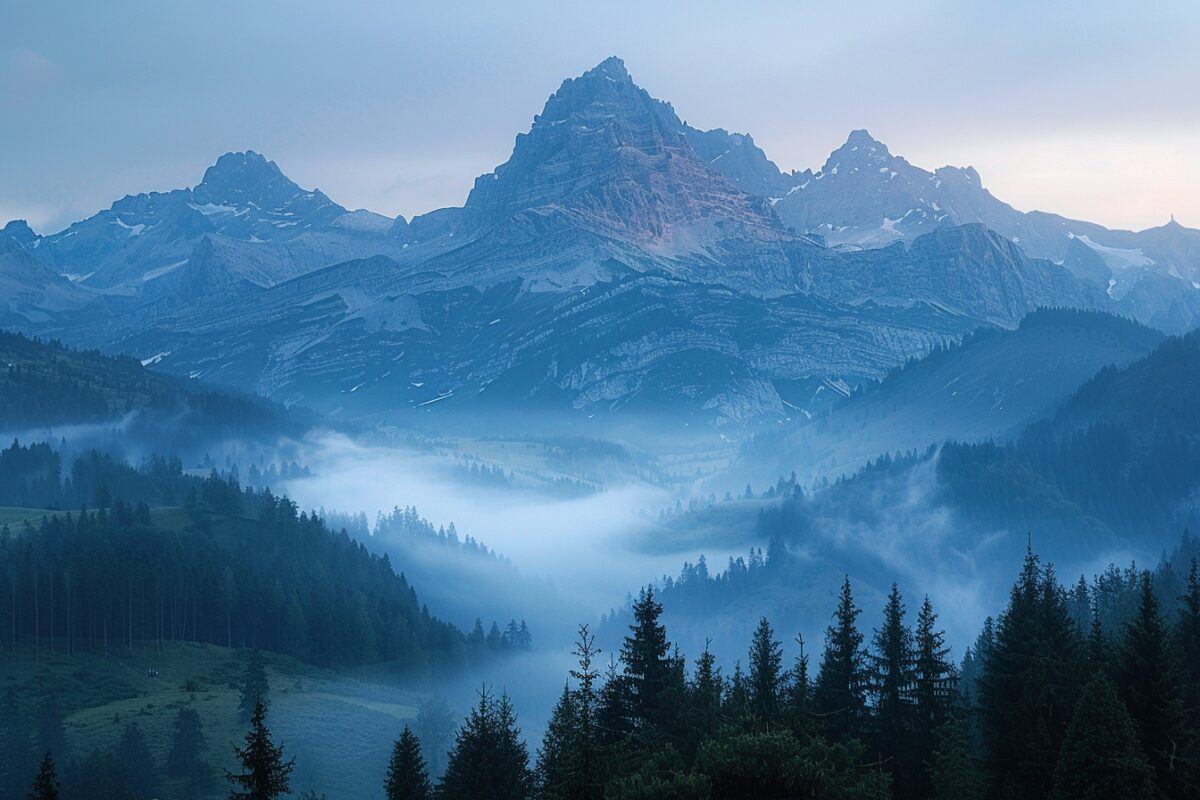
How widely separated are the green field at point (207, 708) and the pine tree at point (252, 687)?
1.19 metres

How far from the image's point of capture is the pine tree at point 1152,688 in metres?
67.6

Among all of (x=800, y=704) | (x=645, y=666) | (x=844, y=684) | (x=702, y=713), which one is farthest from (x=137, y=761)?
(x=800, y=704)

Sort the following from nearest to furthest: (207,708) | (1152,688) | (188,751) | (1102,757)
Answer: (1102,757) < (1152,688) < (188,751) < (207,708)

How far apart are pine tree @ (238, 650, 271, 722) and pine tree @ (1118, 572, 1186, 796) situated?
11250 cm

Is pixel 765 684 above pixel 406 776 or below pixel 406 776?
above

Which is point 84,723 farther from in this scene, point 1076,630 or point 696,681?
point 1076,630

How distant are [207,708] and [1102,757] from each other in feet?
428

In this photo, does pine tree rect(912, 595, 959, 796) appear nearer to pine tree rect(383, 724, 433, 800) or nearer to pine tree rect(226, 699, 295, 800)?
pine tree rect(383, 724, 433, 800)

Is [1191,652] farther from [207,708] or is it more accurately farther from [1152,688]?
[207,708]

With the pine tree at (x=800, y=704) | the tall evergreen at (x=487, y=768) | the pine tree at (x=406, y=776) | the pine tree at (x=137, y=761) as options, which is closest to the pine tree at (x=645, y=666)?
the tall evergreen at (x=487, y=768)

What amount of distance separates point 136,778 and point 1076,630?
321 ft

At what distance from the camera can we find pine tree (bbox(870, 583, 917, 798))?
84.8 m

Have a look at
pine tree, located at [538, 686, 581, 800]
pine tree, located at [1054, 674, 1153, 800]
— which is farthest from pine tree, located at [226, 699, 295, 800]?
pine tree, located at [1054, 674, 1153, 800]

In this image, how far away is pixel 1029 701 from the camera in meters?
74.2
